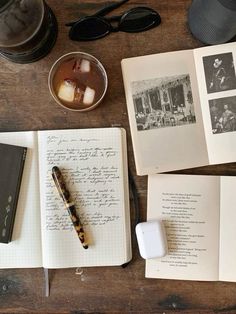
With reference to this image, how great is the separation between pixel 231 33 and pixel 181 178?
0.91ft

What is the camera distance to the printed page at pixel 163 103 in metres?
0.84

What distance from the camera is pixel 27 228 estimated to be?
839 mm

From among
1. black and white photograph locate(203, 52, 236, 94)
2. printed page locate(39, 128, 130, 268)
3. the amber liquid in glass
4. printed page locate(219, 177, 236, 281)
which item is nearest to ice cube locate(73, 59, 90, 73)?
the amber liquid in glass

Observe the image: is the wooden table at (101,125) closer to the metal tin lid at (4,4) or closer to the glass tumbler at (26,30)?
the glass tumbler at (26,30)

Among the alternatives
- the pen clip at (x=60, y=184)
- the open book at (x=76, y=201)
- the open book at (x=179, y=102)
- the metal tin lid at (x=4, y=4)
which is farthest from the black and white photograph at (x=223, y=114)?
the metal tin lid at (x=4, y=4)

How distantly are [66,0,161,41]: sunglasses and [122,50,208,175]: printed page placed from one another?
0.06 metres

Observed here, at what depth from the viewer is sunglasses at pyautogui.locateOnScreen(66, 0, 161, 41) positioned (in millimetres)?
832

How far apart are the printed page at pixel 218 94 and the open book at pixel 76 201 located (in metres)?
0.17

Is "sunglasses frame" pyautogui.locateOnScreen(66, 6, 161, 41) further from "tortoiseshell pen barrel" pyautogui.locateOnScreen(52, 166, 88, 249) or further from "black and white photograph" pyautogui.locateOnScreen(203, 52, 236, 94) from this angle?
"tortoiseshell pen barrel" pyautogui.locateOnScreen(52, 166, 88, 249)

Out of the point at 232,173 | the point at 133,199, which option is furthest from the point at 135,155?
the point at 232,173

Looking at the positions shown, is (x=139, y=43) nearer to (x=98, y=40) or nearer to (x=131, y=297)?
(x=98, y=40)

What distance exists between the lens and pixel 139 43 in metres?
0.85

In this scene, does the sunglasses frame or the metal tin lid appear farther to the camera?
the sunglasses frame

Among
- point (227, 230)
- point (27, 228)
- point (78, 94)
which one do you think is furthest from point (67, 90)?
point (227, 230)
